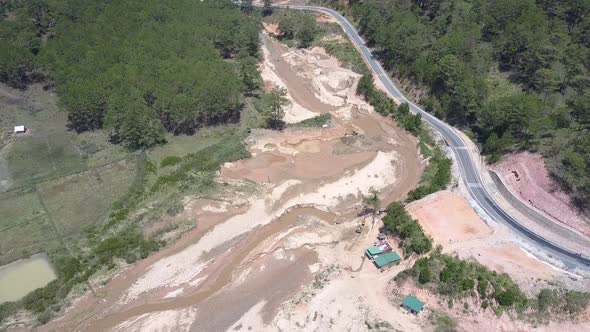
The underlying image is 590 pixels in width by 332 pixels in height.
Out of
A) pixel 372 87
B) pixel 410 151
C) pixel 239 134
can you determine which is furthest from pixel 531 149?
pixel 239 134

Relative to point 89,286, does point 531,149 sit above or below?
above

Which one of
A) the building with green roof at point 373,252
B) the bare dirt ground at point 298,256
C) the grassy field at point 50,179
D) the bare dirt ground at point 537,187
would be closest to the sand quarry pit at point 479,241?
the bare dirt ground at point 298,256

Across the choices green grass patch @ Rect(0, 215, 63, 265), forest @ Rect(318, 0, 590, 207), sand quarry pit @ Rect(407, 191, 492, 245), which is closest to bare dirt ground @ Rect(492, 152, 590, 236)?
forest @ Rect(318, 0, 590, 207)

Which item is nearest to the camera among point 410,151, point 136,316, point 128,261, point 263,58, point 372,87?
point 136,316

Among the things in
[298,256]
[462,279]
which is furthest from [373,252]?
[462,279]

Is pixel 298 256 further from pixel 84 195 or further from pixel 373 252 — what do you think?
pixel 84 195

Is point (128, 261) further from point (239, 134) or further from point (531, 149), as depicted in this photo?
point (531, 149)
